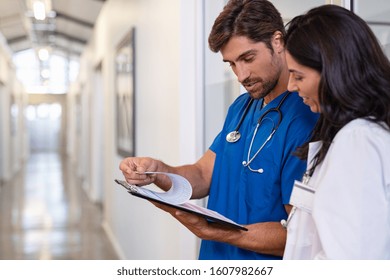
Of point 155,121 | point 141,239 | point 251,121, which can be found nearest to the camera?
point 251,121

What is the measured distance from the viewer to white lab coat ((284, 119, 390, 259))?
0.92 m

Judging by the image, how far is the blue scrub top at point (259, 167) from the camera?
4.21 feet

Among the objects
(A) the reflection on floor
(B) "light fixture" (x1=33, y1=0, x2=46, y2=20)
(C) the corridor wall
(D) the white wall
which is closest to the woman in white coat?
(D) the white wall

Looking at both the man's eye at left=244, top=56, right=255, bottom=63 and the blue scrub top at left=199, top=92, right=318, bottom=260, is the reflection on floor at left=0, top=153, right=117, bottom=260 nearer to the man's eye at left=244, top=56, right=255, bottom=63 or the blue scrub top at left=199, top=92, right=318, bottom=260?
the blue scrub top at left=199, top=92, right=318, bottom=260

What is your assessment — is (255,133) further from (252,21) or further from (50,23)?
(50,23)

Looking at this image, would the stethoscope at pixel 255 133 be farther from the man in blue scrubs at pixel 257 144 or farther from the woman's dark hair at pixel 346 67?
the woman's dark hair at pixel 346 67

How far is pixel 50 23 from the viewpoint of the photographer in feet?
33.5

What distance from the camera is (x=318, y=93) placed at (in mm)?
1009

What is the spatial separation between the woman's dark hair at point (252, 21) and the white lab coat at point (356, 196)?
1.61 ft

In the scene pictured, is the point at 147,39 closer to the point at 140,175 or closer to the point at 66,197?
the point at 140,175

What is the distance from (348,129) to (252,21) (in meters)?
0.52

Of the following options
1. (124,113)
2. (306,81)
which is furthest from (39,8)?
(306,81)

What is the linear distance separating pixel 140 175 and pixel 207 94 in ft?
3.12
